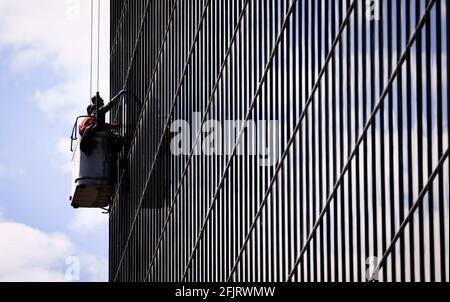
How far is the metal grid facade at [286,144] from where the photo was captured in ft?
132

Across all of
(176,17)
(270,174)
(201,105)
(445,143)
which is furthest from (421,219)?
(176,17)

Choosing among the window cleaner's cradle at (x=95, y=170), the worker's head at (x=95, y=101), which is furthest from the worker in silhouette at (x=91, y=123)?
the window cleaner's cradle at (x=95, y=170)

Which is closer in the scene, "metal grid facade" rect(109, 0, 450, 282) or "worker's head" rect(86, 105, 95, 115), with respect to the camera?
"metal grid facade" rect(109, 0, 450, 282)

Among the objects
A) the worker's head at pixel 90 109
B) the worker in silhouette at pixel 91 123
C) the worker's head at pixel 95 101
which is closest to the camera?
the worker's head at pixel 95 101

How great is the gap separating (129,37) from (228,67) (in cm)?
1833

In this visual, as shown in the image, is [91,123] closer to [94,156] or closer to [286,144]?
[94,156]

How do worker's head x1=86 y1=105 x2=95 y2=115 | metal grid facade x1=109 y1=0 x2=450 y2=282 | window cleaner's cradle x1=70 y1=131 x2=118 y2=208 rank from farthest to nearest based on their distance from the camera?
window cleaner's cradle x1=70 y1=131 x2=118 y2=208 → worker's head x1=86 y1=105 x2=95 y2=115 → metal grid facade x1=109 y1=0 x2=450 y2=282

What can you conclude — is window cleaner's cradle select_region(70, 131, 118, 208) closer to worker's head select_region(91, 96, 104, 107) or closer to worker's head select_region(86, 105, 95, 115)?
worker's head select_region(86, 105, 95, 115)

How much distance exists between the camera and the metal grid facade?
1587 inches

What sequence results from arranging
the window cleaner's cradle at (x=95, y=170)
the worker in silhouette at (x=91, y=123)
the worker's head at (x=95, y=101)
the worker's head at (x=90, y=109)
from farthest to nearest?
the window cleaner's cradle at (x=95, y=170)
the worker's head at (x=90, y=109)
the worker in silhouette at (x=91, y=123)
the worker's head at (x=95, y=101)

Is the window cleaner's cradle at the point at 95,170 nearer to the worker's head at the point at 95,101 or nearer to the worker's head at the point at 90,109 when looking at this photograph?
the worker's head at the point at 90,109

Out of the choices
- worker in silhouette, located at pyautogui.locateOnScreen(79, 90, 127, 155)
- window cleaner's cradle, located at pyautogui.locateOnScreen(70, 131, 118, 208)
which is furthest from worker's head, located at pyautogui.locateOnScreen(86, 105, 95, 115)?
window cleaner's cradle, located at pyautogui.locateOnScreen(70, 131, 118, 208)

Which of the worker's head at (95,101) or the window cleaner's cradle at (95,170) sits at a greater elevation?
the worker's head at (95,101)

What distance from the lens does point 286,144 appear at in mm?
50531
